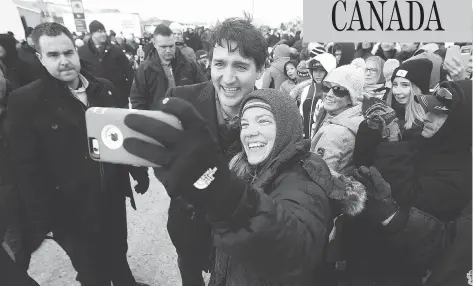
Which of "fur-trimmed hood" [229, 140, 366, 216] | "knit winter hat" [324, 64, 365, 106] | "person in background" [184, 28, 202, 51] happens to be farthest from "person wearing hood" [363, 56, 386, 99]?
"person in background" [184, 28, 202, 51]

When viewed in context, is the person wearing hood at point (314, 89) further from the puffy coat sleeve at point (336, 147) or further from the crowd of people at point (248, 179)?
the puffy coat sleeve at point (336, 147)

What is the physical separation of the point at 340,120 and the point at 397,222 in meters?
1.03

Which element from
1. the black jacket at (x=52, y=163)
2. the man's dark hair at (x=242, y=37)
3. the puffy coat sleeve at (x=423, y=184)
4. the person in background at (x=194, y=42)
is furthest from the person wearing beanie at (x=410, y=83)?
the person in background at (x=194, y=42)

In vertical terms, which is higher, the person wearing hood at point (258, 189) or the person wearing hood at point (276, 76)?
the person wearing hood at point (258, 189)

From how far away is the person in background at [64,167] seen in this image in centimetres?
211

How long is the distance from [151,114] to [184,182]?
19 cm

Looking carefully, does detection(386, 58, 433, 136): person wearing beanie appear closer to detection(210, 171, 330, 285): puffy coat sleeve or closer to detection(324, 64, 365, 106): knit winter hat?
detection(324, 64, 365, 106): knit winter hat

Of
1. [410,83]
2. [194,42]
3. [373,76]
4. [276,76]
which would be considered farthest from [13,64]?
[194,42]

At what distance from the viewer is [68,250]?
241 centimetres

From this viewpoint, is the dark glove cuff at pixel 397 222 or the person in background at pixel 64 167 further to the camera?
the person in background at pixel 64 167

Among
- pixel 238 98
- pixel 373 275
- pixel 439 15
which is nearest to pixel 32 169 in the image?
pixel 238 98

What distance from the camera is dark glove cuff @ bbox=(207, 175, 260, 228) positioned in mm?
839

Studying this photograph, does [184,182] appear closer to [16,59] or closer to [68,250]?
[68,250]

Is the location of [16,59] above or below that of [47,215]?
above
